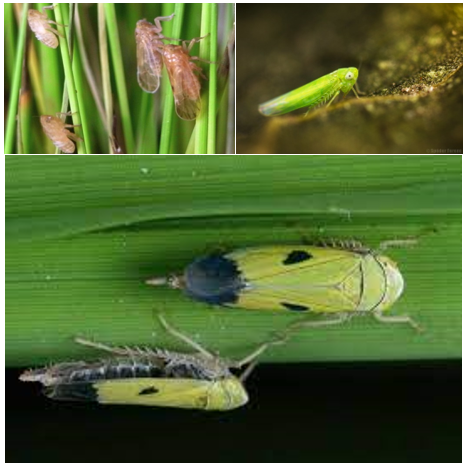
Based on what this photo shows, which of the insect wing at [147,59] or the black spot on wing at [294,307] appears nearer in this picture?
the insect wing at [147,59]

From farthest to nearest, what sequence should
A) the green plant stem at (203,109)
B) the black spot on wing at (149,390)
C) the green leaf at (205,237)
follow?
the black spot on wing at (149,390) < the green leaf at (205,237) < the green plant stem at (203,109)

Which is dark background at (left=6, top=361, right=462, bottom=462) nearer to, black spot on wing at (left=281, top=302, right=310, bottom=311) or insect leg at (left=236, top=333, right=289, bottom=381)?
insect leg at (left=236, top=333, right=289, bottom=381)

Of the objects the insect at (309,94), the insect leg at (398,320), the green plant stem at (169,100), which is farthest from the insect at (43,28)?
the insect leg at (398,320)

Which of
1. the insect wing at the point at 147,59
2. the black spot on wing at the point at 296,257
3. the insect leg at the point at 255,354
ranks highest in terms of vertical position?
the insect wing at the point at 147,59

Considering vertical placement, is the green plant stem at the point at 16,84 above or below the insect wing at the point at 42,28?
below

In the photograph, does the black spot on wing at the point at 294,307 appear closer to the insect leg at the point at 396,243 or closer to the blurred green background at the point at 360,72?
the insect leg at the point at 396,243

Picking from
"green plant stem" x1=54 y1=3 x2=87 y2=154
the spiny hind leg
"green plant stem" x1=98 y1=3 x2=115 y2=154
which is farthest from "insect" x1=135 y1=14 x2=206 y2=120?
the spiny hind leg

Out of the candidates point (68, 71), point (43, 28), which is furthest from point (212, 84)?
point (43, 28)
